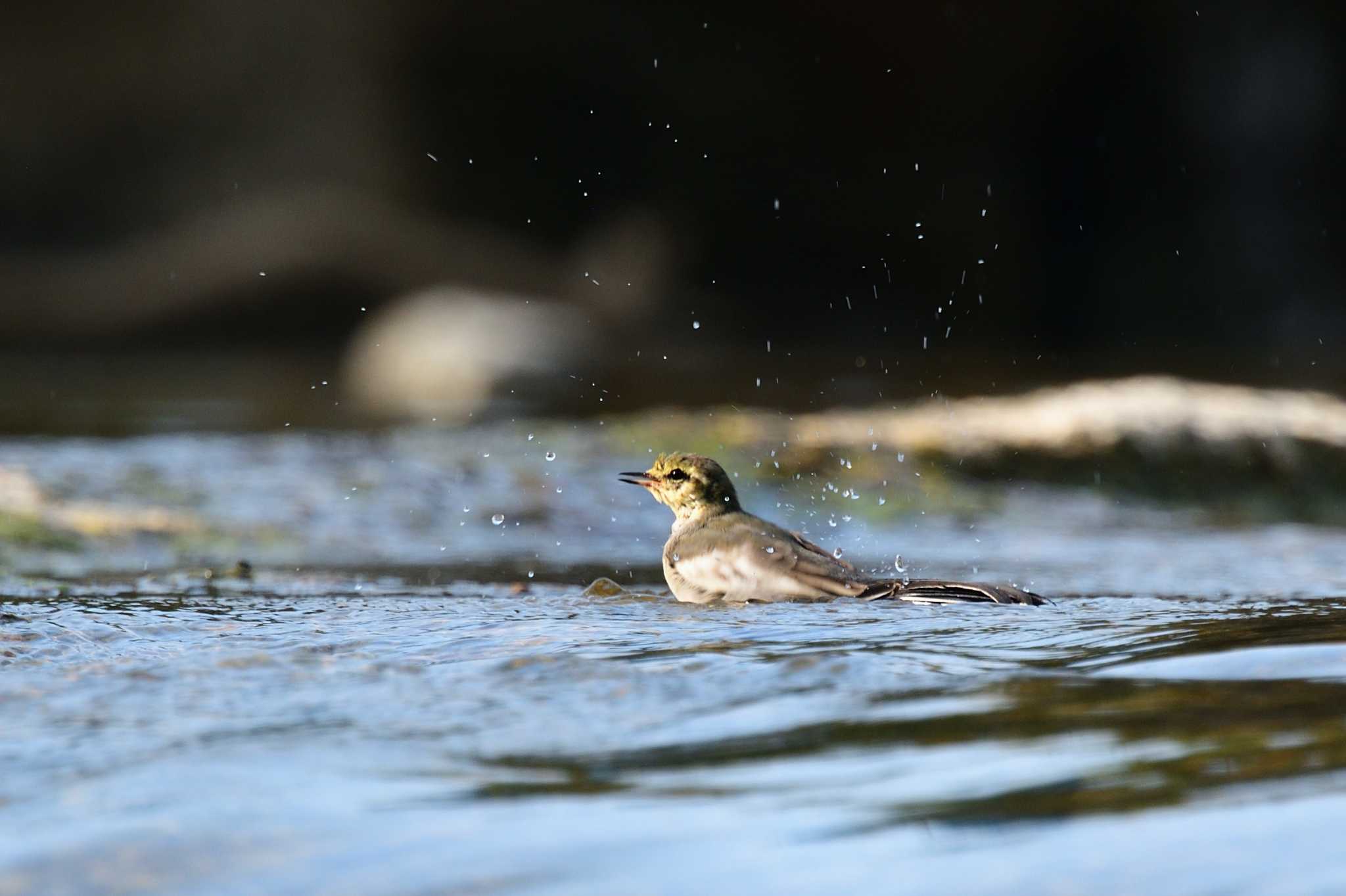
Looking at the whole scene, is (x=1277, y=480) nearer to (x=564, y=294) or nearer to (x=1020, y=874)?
(x=1020, y=874)

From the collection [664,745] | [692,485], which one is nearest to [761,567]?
[692,485]

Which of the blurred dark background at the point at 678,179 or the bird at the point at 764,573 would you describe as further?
the blurred dark background at the point at 678,179

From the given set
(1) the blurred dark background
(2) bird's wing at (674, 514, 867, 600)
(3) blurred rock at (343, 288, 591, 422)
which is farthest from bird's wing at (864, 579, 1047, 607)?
(1) the blurred dark background

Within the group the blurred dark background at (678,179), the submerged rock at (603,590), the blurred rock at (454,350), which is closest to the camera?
the submerged rock at (603,590)

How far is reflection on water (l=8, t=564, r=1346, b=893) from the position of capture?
7.37 feet

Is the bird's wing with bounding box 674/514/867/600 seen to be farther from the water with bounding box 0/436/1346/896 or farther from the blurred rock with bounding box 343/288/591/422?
the blurred rock with bounding box 343/288/591/422

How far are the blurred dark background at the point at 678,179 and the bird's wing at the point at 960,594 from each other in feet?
41.3

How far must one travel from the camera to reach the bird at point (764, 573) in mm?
4676

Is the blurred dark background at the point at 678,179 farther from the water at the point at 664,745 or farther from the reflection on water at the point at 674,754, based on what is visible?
the reflection on water at the point at 674,754

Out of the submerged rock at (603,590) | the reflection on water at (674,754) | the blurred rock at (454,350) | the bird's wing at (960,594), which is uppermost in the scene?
the blurred rock at (454,350)

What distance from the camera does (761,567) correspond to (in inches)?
197

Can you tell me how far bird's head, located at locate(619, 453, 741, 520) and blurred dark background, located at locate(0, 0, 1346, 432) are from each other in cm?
1151

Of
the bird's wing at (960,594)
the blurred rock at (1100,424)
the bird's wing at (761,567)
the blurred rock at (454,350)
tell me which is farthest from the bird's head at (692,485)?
the blurred rock at (454,350)

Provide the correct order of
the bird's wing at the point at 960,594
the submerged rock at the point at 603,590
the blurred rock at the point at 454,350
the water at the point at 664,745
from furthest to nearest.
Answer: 1. the blurred rock at the point at 454,350
2. the submerged rock at the point at 603,590
3. the bird's wing at the point at 960,594
4. the water at the point at 664,745
